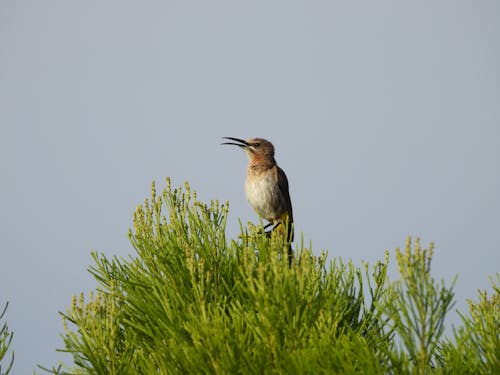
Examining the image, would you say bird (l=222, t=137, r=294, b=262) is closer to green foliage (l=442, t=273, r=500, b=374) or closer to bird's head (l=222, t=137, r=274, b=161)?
bird's head (l=222, t=137, r=274, b=161)

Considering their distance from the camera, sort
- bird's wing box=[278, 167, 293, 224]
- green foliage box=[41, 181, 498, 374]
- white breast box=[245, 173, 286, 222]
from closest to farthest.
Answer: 1. green foliage box=[41, 181, 498, 374]
2. white breast box=[245, 173, 286, 222]
3. bird's wing box=[278, 167, 293, 224]

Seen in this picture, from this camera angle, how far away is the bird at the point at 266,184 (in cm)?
1043

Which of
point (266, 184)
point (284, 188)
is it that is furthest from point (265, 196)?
point (284, 188)

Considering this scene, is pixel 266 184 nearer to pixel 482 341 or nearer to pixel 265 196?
pixel 265 196

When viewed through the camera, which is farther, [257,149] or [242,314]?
[257,149]

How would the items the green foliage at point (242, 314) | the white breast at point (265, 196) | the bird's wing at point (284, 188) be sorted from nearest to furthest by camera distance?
the green foliage at point (242, 314) < the white breast at point (265, 196) < the bird's wing at point (284, 188)

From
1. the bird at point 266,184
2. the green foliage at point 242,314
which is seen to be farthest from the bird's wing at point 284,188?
the green foliage at point 242,314

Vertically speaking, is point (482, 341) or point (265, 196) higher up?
point (265, 196)

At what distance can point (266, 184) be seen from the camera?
1052 cm

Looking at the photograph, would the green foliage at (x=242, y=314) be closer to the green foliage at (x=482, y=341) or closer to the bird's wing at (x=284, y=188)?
the green foliage at (x=482, y=341)

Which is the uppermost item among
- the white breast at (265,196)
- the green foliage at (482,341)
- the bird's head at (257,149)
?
the bird's head at (257,149)

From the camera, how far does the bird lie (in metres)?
10.4

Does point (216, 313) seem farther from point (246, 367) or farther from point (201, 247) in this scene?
point (201, 247)

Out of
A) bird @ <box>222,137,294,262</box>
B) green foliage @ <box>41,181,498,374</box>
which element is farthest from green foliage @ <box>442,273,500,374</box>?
bird @ <box>222,137,294,262</box>
